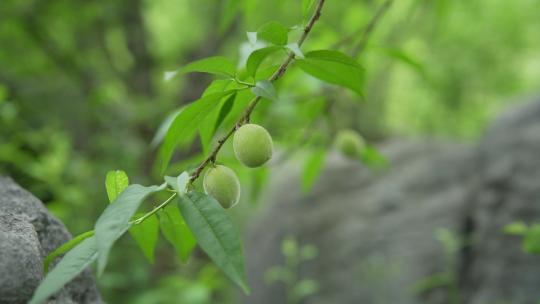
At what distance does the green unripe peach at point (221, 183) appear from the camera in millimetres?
628

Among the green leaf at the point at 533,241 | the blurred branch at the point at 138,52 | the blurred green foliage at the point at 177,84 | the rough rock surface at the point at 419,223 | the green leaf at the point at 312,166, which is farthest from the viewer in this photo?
the blurred branch at the point at 138,52

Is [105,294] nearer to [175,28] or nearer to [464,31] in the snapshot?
[175,28]

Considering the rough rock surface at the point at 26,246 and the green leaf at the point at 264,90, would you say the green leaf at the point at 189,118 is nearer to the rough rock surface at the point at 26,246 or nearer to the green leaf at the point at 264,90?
the green leaf at the point at 264,90

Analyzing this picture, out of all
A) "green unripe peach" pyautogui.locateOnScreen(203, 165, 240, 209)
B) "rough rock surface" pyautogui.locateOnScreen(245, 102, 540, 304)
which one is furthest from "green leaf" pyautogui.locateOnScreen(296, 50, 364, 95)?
"rough rock surface" pyautogui.locateOnScreen(245, 102, 540, 304)

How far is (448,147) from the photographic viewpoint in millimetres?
2945

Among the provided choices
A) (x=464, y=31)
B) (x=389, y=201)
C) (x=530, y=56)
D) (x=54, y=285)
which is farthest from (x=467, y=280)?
(x=530, y=56)

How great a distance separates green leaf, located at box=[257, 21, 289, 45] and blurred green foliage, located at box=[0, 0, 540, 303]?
11.7 inches

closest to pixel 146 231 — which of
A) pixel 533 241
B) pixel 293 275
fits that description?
pixel 533 241

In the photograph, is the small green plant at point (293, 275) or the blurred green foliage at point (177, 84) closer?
the blurred green foliage at point (177, 84)

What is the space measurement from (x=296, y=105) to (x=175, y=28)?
4.06 m

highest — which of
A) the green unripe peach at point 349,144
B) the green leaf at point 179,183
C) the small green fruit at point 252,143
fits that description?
the green unripe peach at point 349,144

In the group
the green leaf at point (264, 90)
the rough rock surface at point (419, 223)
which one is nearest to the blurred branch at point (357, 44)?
the green leaf at point (264, 90)

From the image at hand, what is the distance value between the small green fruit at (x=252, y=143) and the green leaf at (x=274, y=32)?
0.09 meters

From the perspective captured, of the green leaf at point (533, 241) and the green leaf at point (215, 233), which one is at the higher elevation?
the green leaf at point (215, 233)
